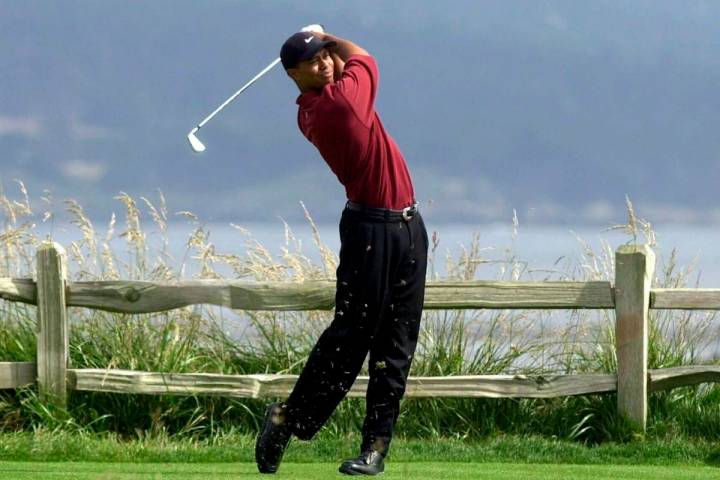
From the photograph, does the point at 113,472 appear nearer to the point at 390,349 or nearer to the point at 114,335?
the point at 390,349

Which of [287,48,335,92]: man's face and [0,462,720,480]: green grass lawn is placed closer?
[287,48,335,92]: man's face

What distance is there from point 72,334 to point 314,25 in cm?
398

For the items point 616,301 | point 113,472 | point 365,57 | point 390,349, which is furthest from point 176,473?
point 616,301

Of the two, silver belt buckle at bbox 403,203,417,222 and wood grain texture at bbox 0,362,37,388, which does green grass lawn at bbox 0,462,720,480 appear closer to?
wood grain texture at bbox 0,362,37,388

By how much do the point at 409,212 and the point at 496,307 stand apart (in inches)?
101

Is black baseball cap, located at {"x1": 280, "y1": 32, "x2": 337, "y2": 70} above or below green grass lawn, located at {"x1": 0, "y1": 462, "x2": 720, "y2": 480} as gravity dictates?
above

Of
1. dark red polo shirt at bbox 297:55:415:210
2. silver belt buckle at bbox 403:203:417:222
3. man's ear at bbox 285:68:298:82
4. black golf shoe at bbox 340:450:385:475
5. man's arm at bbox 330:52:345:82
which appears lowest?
black golf shoe at bbox 340:450:385:475

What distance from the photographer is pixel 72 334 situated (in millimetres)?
8375

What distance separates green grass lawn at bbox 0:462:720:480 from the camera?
5.87 meters

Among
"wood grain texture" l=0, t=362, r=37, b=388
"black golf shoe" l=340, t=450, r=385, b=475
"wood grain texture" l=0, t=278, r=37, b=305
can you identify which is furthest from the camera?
"wood grain texture" l=0, t=278, r=37, b=305

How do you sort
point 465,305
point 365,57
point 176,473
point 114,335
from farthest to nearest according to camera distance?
point 114,335 < point 465,305 < point 176,473 < point 365,57

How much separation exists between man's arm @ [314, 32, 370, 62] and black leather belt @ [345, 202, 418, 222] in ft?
2.11

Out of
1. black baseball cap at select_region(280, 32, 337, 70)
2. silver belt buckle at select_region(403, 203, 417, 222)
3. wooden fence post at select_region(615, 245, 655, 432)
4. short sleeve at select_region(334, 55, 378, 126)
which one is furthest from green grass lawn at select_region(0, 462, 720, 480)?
black baseball cap at select_region(280, 32, 337, 70)

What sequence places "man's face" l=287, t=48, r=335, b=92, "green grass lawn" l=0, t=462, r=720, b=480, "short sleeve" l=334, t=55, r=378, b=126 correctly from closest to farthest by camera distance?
"short sleeve" l=334, t=55, r=378, b=126
"man's face" l=287, t=48, r=335, b=92
"green grass lawn" l=0, t=462, r=720, b=480
